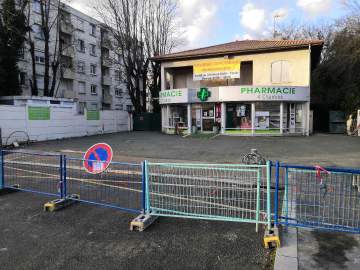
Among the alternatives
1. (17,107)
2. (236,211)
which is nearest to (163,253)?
(236,211)

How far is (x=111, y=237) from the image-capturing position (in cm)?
474

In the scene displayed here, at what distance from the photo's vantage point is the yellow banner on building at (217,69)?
83.8ft

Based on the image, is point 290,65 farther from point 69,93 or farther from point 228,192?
point 69,93

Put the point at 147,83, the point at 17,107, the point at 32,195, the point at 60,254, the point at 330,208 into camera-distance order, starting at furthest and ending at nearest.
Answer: the point at 147,83 → the point at 17,107 → the point at 32,195 → the point at 330,208 → the point at 60,254

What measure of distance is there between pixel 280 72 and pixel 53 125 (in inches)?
713

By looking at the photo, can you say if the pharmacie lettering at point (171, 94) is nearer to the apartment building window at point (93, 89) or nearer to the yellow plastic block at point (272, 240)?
the apartment building window at point (93, 89)

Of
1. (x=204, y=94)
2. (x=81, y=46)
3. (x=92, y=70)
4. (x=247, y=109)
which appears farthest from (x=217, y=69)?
(x=92, y=70)

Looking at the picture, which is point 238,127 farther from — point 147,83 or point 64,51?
point 64,51

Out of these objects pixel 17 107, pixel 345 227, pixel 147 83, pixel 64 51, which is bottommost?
pixel 345 227

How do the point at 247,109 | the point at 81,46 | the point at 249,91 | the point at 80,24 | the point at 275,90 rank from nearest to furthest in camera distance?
the point at 275,90 → the point at 249,91 → the point at 247,109 → the point at 80,24 → the point at 81,46

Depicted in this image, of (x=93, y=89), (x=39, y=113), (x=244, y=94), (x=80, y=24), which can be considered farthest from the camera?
(x=93, y=89)

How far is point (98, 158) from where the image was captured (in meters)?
5.84

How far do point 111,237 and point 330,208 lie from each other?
388 cm

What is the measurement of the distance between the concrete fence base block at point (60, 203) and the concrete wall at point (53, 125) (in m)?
13.5
